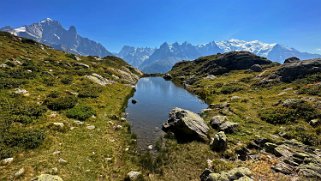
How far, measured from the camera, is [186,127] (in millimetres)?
29422

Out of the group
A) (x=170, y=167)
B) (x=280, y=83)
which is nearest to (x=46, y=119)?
(x=170, y=167)

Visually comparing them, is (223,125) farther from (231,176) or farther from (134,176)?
(134,176)

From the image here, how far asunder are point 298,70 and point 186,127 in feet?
192

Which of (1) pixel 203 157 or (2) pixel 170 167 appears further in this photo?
(1) pixel 203 157

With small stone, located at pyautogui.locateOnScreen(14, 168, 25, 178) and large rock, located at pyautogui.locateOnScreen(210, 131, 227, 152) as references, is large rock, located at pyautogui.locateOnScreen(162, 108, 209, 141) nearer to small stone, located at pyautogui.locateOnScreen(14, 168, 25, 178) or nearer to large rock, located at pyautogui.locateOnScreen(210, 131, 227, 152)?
large rock, located at pyautogui.locateOnScreen(210, 131, 227, 152)

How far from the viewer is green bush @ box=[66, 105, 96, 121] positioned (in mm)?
30527

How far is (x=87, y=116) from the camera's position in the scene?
3153 centimetres

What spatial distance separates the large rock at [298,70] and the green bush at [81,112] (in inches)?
2334

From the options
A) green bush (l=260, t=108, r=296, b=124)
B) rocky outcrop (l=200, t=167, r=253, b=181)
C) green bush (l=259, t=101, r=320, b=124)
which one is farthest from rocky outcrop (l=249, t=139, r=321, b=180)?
green bush (l=259, t=101, r=320, b=124)

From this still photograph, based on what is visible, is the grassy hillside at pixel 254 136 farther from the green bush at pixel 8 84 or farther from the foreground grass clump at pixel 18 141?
the green bush at pixel 8 84

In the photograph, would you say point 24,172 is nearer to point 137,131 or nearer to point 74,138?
point 74,138

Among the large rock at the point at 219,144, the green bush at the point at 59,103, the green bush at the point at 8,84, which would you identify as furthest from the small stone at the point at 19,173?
the green bush at the point at 8,84

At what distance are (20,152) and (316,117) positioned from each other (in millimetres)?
38387

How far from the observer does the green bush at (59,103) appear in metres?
32.2
